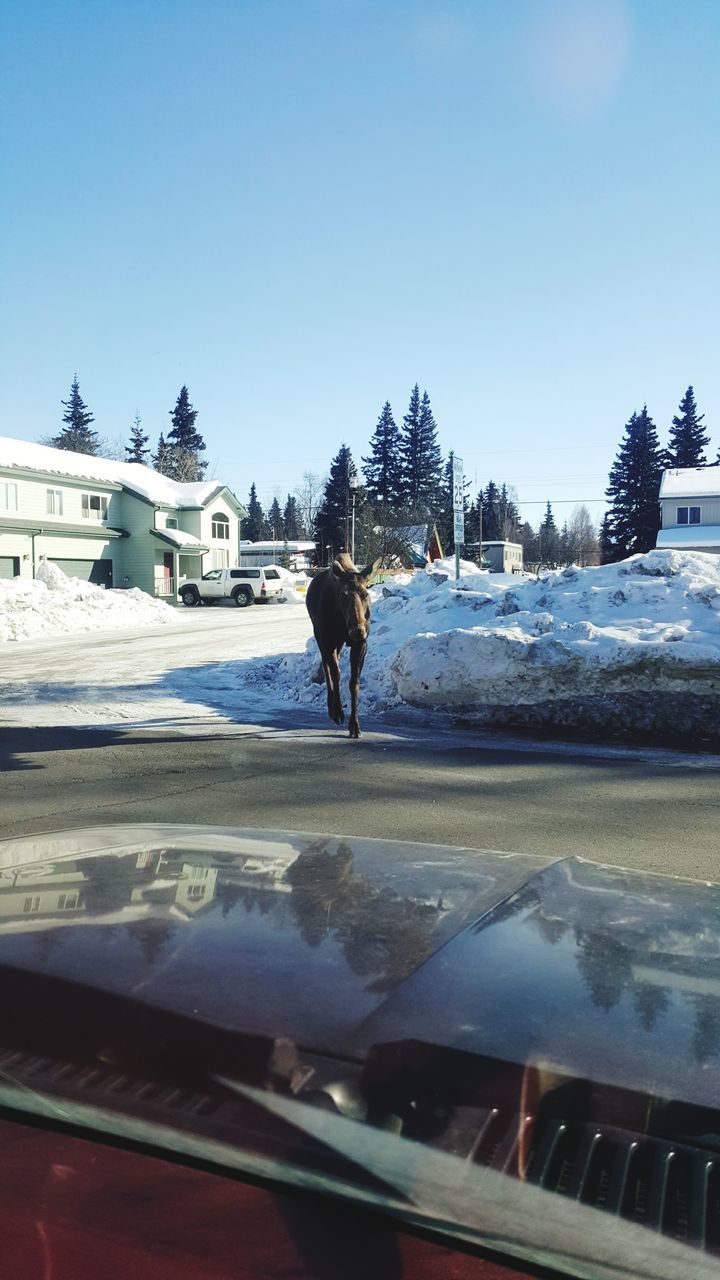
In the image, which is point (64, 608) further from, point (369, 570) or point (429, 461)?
point (429, 461)

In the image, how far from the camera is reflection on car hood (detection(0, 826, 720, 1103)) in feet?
4.81

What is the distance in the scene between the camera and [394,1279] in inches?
43.6

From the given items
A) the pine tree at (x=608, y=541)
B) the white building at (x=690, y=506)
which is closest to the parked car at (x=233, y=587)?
the white building at (x=690, y=506)

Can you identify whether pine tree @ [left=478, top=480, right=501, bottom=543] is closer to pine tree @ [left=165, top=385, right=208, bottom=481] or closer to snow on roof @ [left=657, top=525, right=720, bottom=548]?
pine tree @ [left=165, top=385, right=208, bottom=481]

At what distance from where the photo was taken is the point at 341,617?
1166 cm

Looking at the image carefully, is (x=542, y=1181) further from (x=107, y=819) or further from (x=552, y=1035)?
(x=107, y=819)

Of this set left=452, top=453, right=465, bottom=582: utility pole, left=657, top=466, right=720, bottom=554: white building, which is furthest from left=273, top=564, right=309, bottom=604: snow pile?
left=452, top=453, right=465, bottom=582: utility pole

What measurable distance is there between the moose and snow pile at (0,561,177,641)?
1704cm

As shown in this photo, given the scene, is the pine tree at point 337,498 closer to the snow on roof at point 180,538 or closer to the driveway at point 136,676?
the snow on roof at point 180,538

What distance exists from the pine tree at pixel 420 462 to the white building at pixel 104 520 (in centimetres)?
3667

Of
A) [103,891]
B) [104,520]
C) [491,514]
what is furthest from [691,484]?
[491,514]

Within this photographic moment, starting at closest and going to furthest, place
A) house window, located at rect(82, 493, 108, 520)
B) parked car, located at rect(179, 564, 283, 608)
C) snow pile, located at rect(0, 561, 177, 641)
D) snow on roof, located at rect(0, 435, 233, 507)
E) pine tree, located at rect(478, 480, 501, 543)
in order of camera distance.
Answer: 1. snow pile, located at rect(0, 561, 177, 641)
2. snow on roof, located at rect(0, 435, 233, 507)
3. house window, located at rect(82, 493, 108, 520)
4. parked car, located at rect(179, 564, 283, 608)
5. pine tree, located at rect(478, 480, 501, 543)

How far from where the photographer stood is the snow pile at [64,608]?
28.3 metres

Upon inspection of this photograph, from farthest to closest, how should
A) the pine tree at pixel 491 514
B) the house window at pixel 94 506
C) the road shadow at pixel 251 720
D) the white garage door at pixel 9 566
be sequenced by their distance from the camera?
the pine tree at pixel 491 514 < the house window at pixel 94 506 < the white garage door at pixel 9 566 < the road shadow at pixel 251 720
